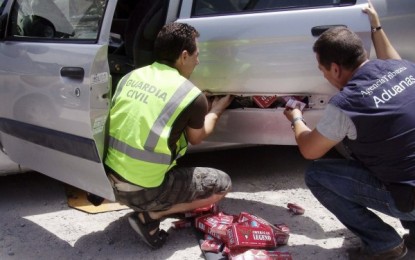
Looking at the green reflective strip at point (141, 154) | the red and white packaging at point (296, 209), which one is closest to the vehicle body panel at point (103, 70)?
the green reflective strip at point (141, 154)

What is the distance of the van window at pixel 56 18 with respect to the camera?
8.59 ft

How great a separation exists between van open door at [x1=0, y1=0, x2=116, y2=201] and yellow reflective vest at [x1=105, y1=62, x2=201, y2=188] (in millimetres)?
92

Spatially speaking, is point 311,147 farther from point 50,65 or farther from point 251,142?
point 50,65

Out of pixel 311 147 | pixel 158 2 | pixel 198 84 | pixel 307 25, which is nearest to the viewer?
pixel 311 147

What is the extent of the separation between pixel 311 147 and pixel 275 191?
3.49 feet

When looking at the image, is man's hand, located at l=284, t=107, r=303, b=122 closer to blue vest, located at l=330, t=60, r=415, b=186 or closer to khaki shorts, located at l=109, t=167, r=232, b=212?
blue vest, located at l=330, t=60, r=415, b=186

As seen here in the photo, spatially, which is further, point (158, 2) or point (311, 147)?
point (158, 2)

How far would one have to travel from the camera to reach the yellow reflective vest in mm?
2357

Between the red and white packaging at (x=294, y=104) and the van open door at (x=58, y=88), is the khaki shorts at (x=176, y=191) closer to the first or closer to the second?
the van open door at (x=58, y=88)

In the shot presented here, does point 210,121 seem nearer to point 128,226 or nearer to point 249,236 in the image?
point 249,236

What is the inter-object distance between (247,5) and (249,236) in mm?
1297

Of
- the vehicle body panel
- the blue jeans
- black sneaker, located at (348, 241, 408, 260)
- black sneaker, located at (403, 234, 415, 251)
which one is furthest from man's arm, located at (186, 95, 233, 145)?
black sneaker, located at (403, 234, 415, 251)

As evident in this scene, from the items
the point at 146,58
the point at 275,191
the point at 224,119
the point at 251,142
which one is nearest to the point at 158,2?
the point at 146,58

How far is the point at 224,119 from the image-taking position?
2979mm
